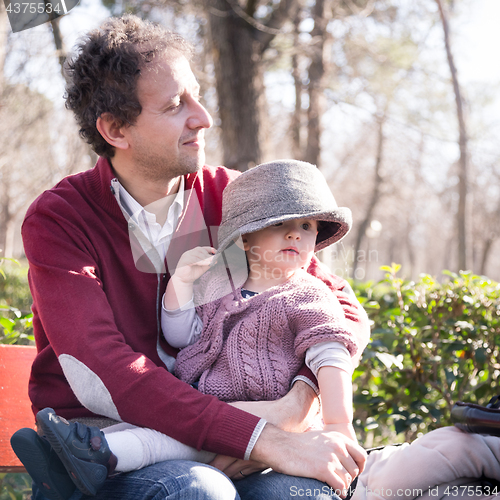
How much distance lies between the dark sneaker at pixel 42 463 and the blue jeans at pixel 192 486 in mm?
78

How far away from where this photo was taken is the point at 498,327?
301 cm

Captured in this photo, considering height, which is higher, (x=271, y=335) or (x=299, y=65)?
(x=299, y=65)

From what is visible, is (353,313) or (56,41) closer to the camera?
(353,313)

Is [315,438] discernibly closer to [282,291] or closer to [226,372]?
[226,372]

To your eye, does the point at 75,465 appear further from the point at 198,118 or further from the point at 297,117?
the point at 297,117

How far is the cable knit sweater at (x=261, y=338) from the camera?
6.03ft

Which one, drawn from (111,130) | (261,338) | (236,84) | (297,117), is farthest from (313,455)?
(297,117)

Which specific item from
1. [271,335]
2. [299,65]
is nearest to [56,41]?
[271,335]

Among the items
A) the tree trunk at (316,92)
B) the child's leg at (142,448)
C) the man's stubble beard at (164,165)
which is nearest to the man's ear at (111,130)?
the man's stubble beard at (164,165)

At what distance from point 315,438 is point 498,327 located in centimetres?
188

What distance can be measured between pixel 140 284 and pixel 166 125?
672 millimetres

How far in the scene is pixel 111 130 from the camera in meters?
2.25

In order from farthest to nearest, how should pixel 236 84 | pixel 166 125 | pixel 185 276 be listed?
pixel 236 84, pixel 166 125, pixel 185 276

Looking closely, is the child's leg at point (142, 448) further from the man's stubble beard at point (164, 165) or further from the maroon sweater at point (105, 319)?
the man's stubble beard at point (164, 165)
